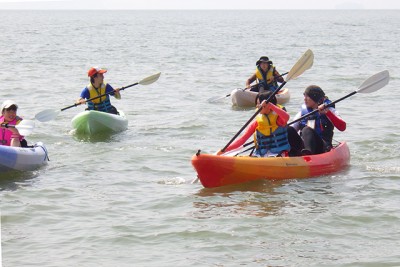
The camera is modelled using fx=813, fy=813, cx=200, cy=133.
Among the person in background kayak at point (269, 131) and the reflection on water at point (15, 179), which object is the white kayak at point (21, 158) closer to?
the reflection on water at point (15, 179)

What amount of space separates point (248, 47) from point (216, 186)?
Answer: 93.0ft

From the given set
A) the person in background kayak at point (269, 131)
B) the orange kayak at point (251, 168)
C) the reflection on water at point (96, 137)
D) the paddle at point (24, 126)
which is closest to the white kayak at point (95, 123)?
the reflection on water at point (96, 137)

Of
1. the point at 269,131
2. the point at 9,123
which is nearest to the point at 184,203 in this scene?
the point at 269,131

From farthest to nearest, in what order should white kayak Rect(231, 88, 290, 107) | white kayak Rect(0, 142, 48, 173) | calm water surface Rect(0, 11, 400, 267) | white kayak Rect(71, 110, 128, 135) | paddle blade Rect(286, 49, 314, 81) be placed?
white kayak Rect(231, 88, 290, 107) < white kayak Rect(71, 110, 128, 135) < paddle blade Rect(286, 49, 314, 81) < white kayak Rect(0, 142, 48, 173) < calm water surface Rect(0, 11, 400, 267)

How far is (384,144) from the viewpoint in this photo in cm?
1200

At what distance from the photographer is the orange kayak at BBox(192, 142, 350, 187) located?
8594 millimetres

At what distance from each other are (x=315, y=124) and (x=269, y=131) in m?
0.85

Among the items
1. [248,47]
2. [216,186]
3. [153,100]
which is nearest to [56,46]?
[248,47]

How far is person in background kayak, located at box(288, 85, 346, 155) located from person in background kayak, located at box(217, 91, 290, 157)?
9.2 inches

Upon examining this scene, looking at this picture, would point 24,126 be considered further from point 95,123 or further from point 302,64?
point 302,64

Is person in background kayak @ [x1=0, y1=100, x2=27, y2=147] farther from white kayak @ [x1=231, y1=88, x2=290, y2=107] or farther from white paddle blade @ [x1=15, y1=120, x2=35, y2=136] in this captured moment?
white kayak @ [x1=231, y1=88, x2=290, y2=107]

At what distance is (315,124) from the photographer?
9609 mm

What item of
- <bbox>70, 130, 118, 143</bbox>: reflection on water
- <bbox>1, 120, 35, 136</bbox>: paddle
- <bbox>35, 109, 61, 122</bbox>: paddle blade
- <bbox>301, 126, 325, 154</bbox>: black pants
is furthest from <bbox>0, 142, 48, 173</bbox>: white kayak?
<bbox>301, 126, 325, 154</bbox>: black pants

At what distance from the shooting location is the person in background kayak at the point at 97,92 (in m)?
12.4
